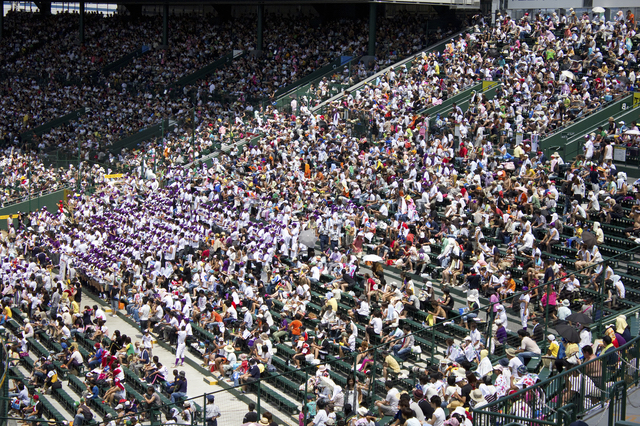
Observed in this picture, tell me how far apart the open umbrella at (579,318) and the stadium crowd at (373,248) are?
0.04m

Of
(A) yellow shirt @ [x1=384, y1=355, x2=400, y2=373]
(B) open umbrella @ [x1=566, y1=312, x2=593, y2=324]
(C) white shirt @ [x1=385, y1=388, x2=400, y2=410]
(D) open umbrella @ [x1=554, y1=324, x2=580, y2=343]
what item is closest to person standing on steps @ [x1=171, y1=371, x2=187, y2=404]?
(A) yellow shirt @ [x1=384, y1=355, x2=400, y2=373]

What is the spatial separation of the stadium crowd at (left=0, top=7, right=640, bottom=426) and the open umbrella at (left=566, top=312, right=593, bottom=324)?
4 centimetres

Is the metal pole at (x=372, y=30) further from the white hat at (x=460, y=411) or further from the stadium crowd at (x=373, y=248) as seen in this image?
the white hat at (x=460, y=411)

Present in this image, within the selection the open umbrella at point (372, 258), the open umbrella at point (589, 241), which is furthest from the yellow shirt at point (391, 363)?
the open umbrella at point (589, 241)

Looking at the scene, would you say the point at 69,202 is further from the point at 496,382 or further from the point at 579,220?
the point at 496,382

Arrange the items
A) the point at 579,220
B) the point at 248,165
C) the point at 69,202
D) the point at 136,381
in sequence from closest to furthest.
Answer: the point at 136,381 < the point at 579,220 < the point at 248,165 < the point at 69,202

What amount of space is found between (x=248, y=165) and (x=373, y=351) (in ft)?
47.2

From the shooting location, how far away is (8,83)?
150ft

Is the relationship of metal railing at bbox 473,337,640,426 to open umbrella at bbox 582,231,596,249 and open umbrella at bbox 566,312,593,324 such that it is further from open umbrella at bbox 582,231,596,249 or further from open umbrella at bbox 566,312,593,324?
open umbrella at bbox 582,231,596,249

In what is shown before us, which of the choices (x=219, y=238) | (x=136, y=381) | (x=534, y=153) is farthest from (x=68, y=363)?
(x=534, y=153)

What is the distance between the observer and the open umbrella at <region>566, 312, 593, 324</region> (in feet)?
46.1

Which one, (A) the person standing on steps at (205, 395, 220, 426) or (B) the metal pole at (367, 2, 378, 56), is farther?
(B) the metal pole at (367, 2, 378, 56)

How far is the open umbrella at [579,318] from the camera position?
14.1m

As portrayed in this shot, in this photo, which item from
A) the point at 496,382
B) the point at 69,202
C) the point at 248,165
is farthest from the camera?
the point at 69,202
